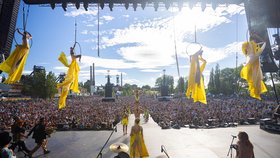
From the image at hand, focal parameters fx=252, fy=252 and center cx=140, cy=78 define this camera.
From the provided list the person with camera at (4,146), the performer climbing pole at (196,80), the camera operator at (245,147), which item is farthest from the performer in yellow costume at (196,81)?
the person with camera at (4,146)

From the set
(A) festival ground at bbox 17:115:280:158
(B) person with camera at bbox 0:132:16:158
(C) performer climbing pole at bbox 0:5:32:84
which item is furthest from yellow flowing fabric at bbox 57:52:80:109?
(B) person with camera at bbox 0:132:16:158

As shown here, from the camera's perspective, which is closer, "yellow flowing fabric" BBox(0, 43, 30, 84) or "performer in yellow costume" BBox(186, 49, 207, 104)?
"yellow flowing fabric" BBox(0, 43, 30, 84)

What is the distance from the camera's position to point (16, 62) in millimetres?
8336

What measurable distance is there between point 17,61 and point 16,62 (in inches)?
1.8

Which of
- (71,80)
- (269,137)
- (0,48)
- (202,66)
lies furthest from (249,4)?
(0,48)

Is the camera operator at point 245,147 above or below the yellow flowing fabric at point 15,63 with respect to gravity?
below

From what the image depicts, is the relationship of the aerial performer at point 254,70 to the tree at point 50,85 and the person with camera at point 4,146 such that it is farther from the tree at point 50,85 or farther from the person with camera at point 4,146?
the tree at point 50,85

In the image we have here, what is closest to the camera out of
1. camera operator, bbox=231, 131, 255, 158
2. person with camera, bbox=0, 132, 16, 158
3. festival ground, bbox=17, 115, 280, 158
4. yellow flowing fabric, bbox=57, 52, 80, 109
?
person with camera, bbox=0, 132, 16, 158

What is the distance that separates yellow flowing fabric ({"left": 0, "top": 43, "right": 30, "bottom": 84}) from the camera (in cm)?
827

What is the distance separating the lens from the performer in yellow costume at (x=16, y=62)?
827 centimetres

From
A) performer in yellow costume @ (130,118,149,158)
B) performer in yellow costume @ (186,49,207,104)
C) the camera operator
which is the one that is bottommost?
performer in yellow costume @ (130,118,149,158)

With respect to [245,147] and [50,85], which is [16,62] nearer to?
[245,147]

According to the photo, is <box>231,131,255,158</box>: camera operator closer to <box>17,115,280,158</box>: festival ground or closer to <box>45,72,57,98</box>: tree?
<box>17,115,280,158</box>: festival ground

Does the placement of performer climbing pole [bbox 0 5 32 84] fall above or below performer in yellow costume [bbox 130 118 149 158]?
above
